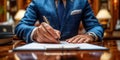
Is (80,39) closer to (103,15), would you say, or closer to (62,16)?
(62,16)

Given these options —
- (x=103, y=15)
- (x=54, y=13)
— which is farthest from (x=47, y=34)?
(x=103, y=15)

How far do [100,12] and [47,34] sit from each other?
330 cm

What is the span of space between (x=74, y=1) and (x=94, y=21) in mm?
166

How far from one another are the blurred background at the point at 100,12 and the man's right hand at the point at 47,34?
3.18 m

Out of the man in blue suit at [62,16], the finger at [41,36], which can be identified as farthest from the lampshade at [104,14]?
the finger at [41,36]

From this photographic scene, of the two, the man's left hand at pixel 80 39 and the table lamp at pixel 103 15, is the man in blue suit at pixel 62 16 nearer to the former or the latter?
the man's left hand at pixel 80 39

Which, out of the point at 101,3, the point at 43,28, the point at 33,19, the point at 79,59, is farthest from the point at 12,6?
the point at 79,59

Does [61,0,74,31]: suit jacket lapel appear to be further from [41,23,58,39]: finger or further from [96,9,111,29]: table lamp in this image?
[96,9,111,29]: table lamp

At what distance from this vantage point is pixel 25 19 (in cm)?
163

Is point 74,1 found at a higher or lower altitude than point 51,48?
higher

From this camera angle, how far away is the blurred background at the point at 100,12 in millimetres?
4434

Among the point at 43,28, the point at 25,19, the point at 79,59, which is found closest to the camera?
the point at 79,59

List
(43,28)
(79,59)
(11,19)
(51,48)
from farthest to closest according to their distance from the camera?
1. (11,19)
2. (43,28)
3. (51,48)
4. (79,59)

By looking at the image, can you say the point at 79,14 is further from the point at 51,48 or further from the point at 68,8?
the point at 51,48
